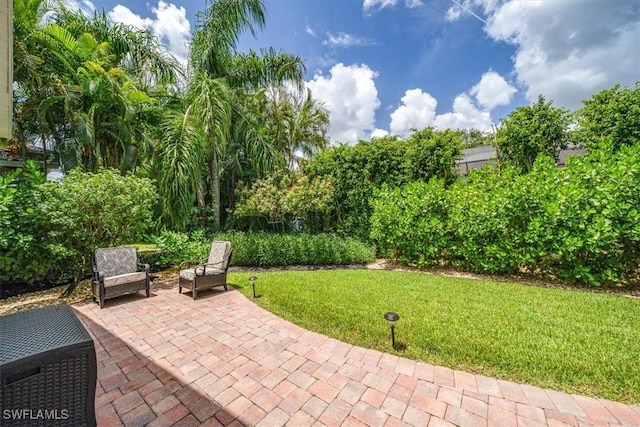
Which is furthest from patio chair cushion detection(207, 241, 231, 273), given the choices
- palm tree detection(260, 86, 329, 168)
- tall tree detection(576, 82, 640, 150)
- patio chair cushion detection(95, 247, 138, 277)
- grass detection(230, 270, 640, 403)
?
tall tree detection(576, 82, 640, 150)

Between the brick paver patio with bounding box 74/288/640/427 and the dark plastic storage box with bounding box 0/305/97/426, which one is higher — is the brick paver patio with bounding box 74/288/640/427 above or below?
below

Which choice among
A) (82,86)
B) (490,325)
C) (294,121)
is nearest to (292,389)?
(490,325)

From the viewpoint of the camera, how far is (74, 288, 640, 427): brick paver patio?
2.34 m

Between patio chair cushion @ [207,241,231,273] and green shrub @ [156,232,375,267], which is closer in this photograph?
patio chair cushion @ [207,241,231,273]

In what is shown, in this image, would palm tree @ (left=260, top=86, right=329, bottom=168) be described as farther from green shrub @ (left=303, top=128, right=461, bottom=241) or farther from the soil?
the soil

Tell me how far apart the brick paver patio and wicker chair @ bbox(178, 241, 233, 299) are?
1.52m

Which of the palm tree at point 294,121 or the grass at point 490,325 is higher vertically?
the palm tree at point 294,121

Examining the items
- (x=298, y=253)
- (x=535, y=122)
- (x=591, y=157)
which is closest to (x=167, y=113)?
(x=298, y=253)

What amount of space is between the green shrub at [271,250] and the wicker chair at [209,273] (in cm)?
220

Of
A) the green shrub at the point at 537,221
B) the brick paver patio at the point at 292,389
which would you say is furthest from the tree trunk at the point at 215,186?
the brick paver patio at the point at 292,389

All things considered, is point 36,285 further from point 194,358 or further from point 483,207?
point 483,207

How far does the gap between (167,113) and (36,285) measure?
666cm

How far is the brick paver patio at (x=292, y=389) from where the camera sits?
2342 millimetres

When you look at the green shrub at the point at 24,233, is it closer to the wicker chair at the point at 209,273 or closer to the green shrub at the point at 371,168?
the wicker chair at the point at 209,273
